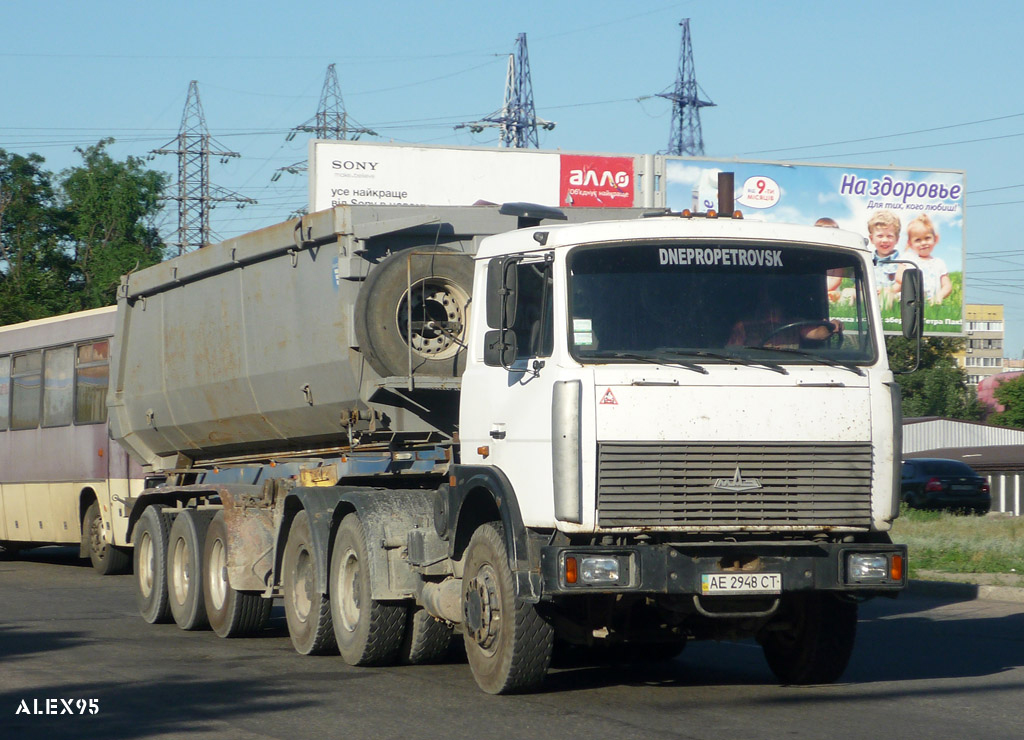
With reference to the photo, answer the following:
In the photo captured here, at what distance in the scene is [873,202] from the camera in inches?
1180

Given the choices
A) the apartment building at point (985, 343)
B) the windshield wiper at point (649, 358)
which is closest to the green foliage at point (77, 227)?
the windshield wiper at point (649, 358)

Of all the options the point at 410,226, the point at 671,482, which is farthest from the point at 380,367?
the point at 671,482

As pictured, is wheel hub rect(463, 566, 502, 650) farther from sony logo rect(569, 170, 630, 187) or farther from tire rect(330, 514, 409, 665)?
sony logo rect(569, 170, 630, 187)

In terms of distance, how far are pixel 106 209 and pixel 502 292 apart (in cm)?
4724

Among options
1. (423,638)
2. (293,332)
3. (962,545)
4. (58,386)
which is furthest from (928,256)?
(423,638)

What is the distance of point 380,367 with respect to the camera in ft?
32.6

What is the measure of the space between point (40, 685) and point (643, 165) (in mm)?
21448

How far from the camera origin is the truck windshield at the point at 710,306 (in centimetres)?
800

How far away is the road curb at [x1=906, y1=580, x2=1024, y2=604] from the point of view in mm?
14594

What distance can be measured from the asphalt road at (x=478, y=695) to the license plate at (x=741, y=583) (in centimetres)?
68

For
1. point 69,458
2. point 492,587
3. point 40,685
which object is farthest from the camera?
point 69,458

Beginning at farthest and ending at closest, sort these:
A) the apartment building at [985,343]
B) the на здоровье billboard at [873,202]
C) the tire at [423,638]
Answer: the apartment building at [985,343] < the на здоровье billboard at [873,202] < the tire at [423,638]

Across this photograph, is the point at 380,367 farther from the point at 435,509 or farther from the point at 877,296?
the point at 877,296

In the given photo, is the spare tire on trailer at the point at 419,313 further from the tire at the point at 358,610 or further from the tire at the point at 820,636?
the tire at the point at 820,636
